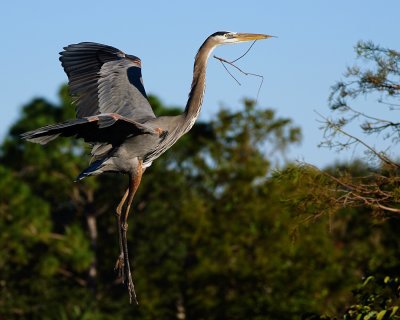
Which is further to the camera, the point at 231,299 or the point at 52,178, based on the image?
the point at 52,178

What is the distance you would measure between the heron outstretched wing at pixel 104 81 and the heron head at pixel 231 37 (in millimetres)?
871

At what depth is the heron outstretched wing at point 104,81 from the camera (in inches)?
379

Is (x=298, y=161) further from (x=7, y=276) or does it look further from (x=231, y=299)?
(x=7, y=276)

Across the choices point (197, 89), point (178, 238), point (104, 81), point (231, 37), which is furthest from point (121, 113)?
point (178, 238)

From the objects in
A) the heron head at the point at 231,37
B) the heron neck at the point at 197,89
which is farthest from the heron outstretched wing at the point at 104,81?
the heron head at the point at 231,37

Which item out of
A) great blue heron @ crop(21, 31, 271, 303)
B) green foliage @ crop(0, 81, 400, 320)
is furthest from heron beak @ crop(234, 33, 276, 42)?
green foliage @ crop(0, 81, 400, 320)

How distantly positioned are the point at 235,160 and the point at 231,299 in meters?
4.31

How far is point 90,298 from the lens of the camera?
3084 cm

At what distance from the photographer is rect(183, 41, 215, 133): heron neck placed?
30.4 feet

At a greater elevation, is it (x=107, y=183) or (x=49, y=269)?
(x=107, y=183)

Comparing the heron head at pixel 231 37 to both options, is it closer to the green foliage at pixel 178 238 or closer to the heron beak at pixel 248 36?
the heron beak at pixel 248 36

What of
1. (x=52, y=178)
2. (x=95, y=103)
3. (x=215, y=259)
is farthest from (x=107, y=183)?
(x=95, y=103)

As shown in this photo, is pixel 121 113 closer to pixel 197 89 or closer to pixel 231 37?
pixel 197 89

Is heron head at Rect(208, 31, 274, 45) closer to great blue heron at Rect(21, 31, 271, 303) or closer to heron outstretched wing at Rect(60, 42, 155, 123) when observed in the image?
great blue heron at Rect(21, 31, 271, 303)
